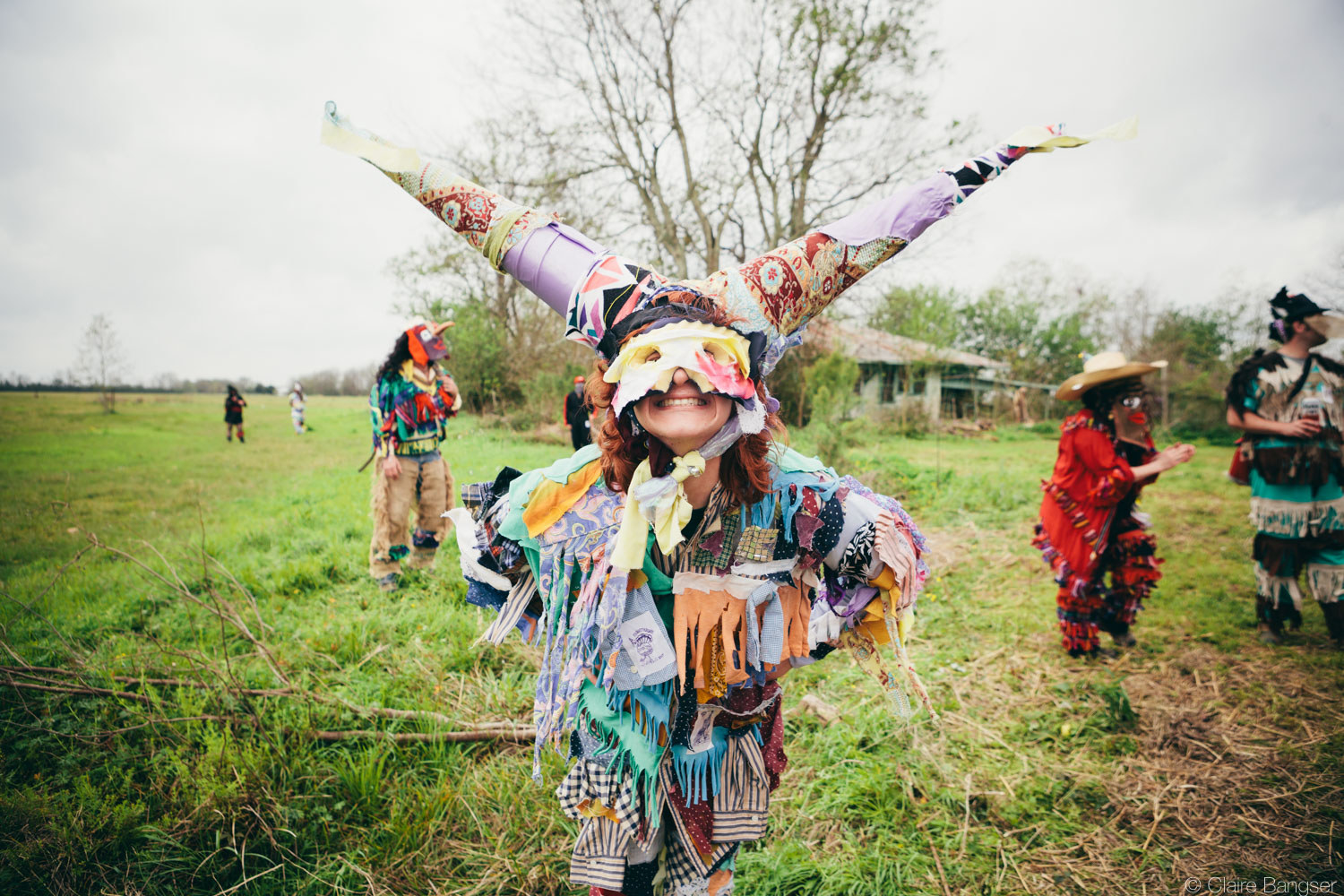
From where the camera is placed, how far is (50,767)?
2445mm

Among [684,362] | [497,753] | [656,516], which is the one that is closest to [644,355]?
[684,362]

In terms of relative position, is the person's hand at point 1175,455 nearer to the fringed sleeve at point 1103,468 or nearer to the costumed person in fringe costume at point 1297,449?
the fringed sleeve at point 1103,468

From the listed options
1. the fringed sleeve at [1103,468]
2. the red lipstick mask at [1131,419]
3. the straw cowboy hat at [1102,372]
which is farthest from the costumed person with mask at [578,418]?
the red lipstick mask at [1131,419]

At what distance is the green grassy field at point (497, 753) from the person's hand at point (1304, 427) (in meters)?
1.47

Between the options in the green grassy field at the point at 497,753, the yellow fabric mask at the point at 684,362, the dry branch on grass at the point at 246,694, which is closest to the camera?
the yellow fabric mask at the point at 684,362

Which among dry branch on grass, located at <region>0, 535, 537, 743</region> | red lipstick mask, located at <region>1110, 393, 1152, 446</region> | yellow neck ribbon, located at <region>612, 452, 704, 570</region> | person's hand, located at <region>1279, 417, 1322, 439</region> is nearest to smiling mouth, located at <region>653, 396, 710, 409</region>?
yellow neck ribbon, located at <region>612, 452, 704, 570</region>

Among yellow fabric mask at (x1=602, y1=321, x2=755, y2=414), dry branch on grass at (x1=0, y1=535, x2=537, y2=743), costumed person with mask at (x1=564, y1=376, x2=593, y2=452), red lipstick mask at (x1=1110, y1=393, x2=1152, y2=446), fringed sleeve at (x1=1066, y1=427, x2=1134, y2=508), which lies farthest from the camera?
costumed person with mask at (x1=564, y1=376, x2=593, y2=452)

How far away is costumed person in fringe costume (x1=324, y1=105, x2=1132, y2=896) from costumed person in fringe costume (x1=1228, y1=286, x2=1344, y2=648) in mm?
3728

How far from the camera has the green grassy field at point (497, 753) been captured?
2.18 metres

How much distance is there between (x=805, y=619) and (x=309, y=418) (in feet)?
92.2

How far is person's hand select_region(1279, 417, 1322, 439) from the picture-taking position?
3514 mm

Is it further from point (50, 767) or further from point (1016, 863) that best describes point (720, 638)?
point (50, 767)

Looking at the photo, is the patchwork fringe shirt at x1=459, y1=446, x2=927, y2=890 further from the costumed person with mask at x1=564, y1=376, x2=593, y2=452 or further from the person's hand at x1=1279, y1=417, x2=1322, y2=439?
the costumed person with mask at x1=564, y1=376, x2=593, y2=452

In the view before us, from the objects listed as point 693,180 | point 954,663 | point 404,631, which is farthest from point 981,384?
point 404,631
